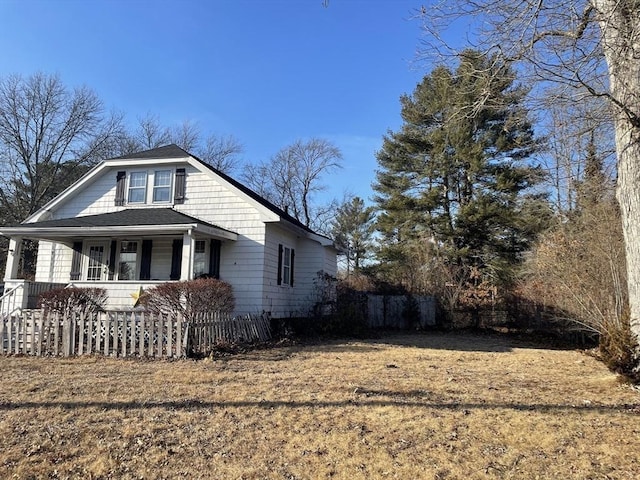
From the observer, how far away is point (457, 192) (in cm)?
2642

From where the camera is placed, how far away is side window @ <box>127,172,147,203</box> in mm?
16188

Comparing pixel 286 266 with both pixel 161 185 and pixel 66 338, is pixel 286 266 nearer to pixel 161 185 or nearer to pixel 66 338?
pixel 161 185

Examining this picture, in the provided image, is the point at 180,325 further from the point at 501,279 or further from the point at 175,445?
the point at 501,279

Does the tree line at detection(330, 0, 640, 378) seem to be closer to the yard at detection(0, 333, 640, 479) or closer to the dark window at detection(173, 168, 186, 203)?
the yard at detection(0, 333, 640, 479)

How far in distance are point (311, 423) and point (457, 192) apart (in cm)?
2339

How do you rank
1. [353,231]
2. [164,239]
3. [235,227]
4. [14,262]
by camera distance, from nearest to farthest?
1. [14,262]
2. [235,227]
3. [164,239]
4. [353,231]

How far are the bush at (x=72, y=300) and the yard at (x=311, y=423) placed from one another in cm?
262

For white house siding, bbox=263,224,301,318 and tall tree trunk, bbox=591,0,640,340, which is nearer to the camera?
tall tree trunk, bbox=591,0,640,340

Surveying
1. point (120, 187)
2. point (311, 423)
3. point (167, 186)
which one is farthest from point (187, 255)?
point (311, 423)

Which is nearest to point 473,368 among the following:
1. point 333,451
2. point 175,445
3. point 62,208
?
point 333,451

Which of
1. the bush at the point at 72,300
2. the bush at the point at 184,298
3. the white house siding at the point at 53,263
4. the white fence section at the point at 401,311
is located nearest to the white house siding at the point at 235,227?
the bush at the point at 184,298

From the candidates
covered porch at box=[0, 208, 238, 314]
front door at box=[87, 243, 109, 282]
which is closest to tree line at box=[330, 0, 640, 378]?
covered porch at box=[0, 208, 238, 314]

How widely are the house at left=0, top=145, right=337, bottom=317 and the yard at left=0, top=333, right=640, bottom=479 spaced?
5.71 metres

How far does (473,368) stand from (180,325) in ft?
20.5
